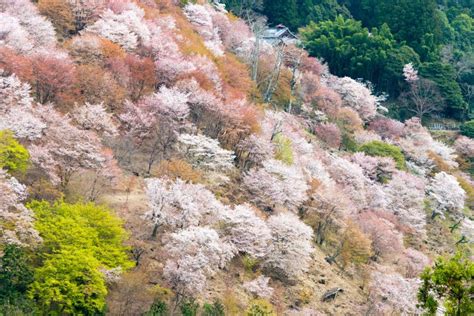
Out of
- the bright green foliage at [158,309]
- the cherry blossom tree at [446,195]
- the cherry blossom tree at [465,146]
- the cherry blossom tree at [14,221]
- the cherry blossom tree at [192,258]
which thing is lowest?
the cherry blossom tree at [465,146]

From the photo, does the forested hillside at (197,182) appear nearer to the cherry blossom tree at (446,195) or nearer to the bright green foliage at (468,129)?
the cherry blossom tree at (446,195)

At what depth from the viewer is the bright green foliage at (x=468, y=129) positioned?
5847cm

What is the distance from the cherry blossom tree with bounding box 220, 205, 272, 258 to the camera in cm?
2642

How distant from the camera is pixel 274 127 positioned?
36.9 meters

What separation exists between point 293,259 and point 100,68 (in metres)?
16.3

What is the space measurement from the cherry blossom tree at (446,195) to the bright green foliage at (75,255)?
30.0 metres

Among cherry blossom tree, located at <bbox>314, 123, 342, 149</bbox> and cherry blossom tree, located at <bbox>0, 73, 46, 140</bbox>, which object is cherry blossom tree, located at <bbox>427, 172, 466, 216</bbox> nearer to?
cherry blossom tree, located at <bbox>314, 123, 342, 149</bbox>

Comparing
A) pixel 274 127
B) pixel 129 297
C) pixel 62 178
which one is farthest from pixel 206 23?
pixel 129 297

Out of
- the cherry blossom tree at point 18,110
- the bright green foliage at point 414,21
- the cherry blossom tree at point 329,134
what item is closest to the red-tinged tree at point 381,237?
the cherry blossom tree at point 329,134

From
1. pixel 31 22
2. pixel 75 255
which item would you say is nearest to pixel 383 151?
pixel 31 22

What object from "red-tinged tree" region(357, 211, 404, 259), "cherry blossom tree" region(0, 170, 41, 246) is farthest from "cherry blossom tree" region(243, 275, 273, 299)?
"red-tinged tree" region(357, 211, 404, 259)

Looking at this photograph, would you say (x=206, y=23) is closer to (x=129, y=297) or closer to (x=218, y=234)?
(x=218, y=234)

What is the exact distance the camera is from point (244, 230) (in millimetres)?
26484

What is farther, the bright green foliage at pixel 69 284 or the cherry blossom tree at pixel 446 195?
the cherry blossom tree at pixel 446 195
